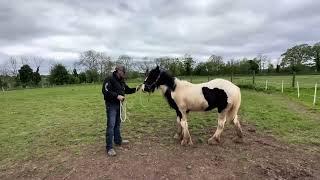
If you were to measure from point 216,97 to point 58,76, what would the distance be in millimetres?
58799

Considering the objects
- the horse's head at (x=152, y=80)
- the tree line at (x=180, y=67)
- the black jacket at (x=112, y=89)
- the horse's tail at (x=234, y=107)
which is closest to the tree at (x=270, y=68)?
the tree line at (x=180, y=67)

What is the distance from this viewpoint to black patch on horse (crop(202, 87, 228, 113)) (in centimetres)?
675

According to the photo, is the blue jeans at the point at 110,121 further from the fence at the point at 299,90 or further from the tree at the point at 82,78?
the tree at the point at 82,78

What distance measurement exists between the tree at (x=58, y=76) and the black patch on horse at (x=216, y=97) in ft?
192

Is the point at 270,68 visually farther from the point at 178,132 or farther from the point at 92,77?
the point at 178,132

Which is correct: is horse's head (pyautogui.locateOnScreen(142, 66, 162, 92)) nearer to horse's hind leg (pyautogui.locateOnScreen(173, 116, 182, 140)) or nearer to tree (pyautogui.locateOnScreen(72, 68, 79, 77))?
horse's hind leg (pyautogui.locateOnScreen(173, 116, 182, 140))

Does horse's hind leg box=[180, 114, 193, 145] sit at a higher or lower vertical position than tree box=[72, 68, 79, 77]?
lower

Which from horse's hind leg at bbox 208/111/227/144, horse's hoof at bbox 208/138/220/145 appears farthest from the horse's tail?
horse's hoof at bbox 208/138/220/145

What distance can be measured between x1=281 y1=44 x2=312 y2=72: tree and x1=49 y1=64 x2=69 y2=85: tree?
148 feet

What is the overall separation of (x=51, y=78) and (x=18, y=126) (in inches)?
2130

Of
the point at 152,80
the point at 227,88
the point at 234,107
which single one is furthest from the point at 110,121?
the point at 234,107

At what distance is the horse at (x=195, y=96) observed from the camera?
22.2 ft

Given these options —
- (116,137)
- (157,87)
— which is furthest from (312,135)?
(116,137)

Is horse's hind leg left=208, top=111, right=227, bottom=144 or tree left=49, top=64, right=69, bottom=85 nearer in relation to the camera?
horse's hind leg left=208, top=111, right=227, bottom=144
